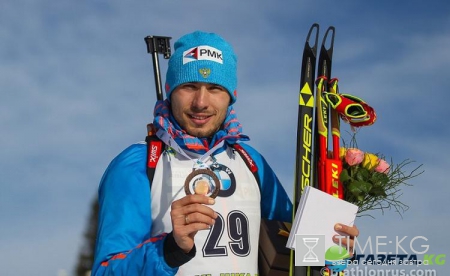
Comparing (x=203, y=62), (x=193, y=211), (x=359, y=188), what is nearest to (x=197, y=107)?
(x=203, y=62)

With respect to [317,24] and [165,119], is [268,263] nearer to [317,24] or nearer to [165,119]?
[165,119]

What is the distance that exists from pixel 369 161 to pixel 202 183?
1485 millimetres

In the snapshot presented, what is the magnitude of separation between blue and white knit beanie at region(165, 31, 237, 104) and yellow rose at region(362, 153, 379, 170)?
108cm

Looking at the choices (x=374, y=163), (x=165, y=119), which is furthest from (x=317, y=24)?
(x=165, y=119)

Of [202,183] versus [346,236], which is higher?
[202,183]

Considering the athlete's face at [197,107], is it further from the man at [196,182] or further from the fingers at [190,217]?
the fingers at [190,217]

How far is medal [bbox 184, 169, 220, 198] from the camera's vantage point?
4.14 m

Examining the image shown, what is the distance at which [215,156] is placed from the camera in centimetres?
487

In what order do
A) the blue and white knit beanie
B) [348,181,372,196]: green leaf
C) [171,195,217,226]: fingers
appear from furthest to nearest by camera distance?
1. [348,181,372,196]: green leaf
2. the blue and white knit beanie
3. [171,195,217,226]: fingers

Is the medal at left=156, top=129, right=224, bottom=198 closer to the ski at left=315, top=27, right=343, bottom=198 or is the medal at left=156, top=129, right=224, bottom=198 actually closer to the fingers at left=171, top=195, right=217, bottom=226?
the fingers at left=171, top=195, right=217, bottom=226

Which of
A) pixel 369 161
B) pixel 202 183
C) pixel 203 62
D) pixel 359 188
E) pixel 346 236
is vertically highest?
pixel 203 62

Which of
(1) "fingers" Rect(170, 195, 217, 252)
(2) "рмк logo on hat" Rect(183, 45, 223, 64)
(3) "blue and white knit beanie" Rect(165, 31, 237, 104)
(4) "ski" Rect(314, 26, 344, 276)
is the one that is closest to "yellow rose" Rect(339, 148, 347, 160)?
(4) "ski" Rect(314, 26, 344, 276)

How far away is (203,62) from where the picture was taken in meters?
4.80

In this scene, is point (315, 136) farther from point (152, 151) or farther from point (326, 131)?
point (152, 151)
